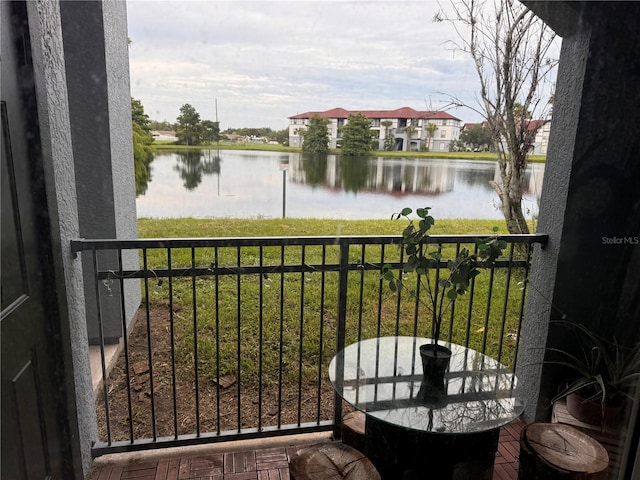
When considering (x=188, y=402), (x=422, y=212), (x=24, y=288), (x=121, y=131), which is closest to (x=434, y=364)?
(x=422, y=212)

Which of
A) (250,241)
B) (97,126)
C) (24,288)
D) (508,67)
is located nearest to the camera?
(24,288)

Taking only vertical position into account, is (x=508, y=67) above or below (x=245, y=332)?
above

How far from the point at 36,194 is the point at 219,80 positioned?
2.57 metres

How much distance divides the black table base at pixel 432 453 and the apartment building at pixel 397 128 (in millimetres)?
1823

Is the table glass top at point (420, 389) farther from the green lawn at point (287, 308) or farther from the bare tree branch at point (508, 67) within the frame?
the bare tree branch at point (508, 67)

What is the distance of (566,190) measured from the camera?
192 cm

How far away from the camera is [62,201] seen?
1.49 m

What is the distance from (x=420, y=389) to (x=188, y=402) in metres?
1.64

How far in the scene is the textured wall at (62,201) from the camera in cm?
131

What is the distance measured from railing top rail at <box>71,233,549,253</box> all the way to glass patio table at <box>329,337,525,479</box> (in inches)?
22.2

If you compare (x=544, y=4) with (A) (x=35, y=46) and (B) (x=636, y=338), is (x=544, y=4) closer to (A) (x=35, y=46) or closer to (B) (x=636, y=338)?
(B) (x=636, y=338)

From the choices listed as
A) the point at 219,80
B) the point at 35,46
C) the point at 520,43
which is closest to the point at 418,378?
the point at 35,46

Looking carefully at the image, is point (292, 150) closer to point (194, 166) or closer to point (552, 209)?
point (194, 166)

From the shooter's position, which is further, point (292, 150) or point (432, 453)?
point (292, 150)
